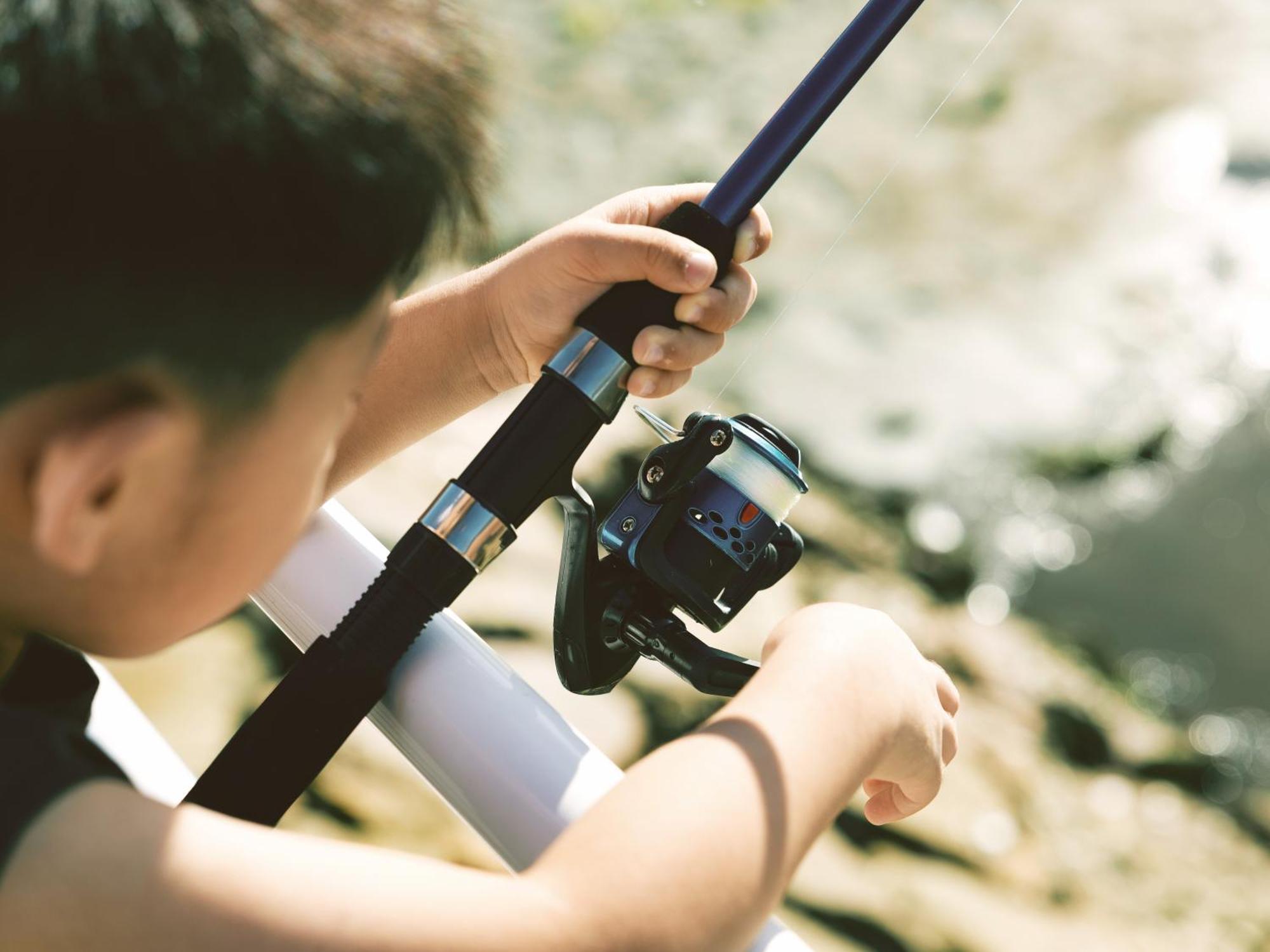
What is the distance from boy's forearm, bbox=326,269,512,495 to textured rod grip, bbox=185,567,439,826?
0.29 m

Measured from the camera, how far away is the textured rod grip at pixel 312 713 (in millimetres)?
702

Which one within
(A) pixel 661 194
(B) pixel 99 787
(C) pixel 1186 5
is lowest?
(B) pixel 99 787

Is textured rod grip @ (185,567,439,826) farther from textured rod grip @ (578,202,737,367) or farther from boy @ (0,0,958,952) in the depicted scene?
textured rod grip @ (578,202,737,367)

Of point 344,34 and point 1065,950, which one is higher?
point 344,34

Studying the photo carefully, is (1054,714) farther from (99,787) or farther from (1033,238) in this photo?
(99,787)

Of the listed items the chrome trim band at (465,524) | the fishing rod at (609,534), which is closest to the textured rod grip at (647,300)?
the fishing rod at (609,534)

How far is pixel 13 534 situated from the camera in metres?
0.56

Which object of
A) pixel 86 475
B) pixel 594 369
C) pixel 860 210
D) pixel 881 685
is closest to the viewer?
pixel 86 475

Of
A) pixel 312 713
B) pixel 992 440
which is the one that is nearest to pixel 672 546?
pixel 312 713

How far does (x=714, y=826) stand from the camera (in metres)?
0.57

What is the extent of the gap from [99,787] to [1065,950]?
1.51 metres

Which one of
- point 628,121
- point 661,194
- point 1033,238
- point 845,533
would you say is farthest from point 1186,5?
point 661,194

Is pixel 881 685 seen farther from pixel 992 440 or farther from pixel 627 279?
pixel 992 440

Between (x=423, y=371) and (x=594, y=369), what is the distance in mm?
284
